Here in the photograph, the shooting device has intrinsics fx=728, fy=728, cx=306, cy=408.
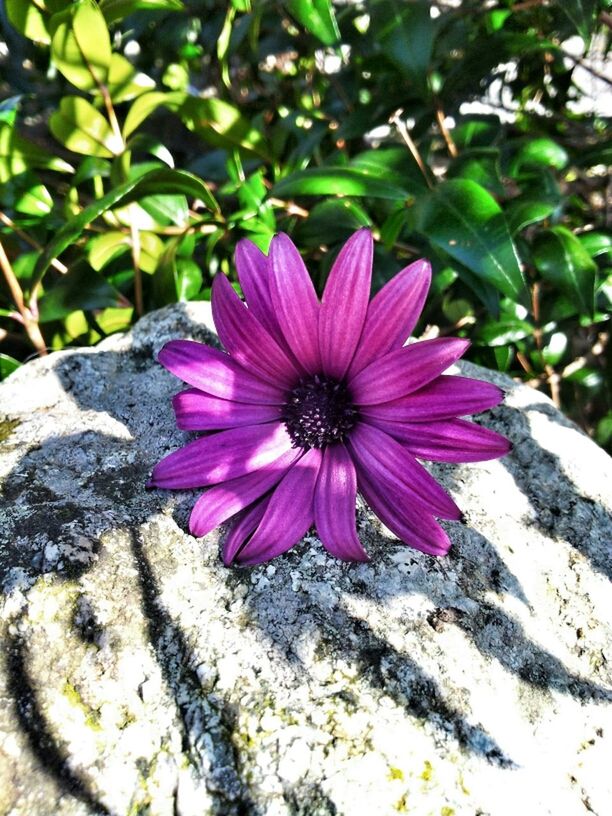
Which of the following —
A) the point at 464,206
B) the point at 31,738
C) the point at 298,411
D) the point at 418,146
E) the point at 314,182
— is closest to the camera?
the point at 31,738

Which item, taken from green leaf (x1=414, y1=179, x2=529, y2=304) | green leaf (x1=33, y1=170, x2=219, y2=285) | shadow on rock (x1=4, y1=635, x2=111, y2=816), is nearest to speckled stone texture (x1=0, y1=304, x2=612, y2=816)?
shadow on rock (x1=4, y1=635, x2=111, y2=816)

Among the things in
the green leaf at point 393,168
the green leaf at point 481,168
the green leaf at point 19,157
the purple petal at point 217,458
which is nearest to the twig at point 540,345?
the green leaf at point 481,168

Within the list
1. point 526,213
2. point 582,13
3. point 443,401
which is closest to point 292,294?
point 443,401

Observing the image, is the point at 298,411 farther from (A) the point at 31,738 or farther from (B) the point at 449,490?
(A) the point at 31,738

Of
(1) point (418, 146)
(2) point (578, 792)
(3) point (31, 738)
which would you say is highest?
(1) point (418, 146)

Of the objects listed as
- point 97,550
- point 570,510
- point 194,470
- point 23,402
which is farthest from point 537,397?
point 23,402

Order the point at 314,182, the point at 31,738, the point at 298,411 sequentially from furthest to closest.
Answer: the point at 314,182, the point at 298,411, the point at 31,738
